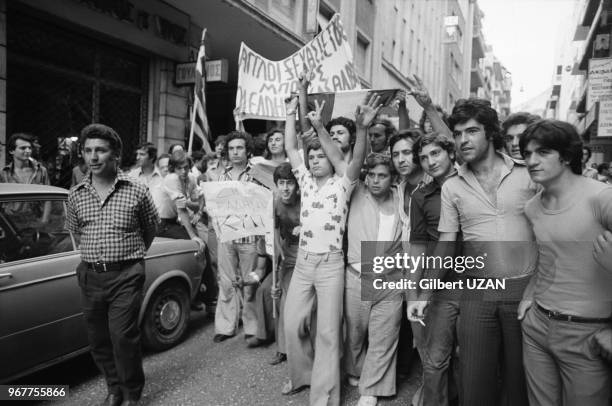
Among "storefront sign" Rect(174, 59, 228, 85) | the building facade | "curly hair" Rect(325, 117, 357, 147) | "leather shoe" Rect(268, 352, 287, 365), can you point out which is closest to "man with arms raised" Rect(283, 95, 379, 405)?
"curly hair" Rect(325, 117, 357, 147)

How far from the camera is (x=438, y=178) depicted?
329 cm

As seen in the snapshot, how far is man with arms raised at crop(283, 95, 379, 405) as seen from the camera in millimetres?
3332

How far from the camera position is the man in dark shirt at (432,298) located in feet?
9.78

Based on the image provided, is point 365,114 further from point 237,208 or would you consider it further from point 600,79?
point 600,79

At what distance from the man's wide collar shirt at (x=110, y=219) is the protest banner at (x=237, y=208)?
1.20m

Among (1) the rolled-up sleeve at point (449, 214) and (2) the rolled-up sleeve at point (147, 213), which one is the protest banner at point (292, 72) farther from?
(1) the rolled-up sleeve at point (449, 214)

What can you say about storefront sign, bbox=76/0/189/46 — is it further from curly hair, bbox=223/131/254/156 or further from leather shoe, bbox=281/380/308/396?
leather shoe, bbox=281/380/308/396

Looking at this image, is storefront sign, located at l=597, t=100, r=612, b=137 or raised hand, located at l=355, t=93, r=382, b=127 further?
storefront sign, located at l=597, t=100, r=612, b=137

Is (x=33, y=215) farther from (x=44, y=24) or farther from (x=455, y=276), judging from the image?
(x=44, y=24)

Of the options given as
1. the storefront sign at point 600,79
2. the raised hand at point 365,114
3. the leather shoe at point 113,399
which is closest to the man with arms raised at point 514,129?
the raised hand at point 365,114

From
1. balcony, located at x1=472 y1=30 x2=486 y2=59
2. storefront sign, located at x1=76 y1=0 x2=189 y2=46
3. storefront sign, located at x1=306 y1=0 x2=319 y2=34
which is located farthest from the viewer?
balcony, located at x1=472 y1=30 x2=486 y2=59

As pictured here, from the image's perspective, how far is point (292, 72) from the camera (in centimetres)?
585

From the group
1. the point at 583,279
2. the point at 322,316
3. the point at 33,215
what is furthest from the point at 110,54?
the point at 583,279

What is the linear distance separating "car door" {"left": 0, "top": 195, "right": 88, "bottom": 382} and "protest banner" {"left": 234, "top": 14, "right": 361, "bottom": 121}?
8.93 feet
